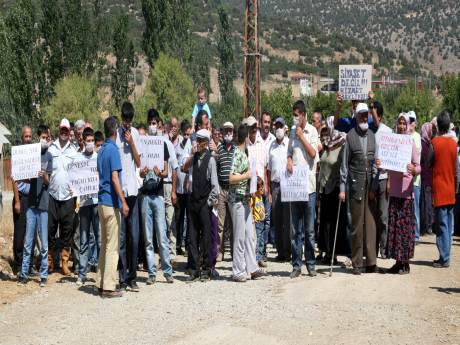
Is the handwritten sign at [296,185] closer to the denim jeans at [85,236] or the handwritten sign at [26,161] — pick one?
the denim jeans at [85,236]

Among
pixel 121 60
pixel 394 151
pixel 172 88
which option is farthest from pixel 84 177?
pixel 172 88

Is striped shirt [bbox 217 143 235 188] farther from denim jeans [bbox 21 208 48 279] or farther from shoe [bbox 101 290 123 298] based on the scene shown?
denim jeans [bbox 21 208 48 279]

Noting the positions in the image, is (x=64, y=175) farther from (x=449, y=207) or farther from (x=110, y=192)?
(x=449, y=207)

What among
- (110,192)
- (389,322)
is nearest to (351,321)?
(389,322)

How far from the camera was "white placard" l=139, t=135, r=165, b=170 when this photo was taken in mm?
12828

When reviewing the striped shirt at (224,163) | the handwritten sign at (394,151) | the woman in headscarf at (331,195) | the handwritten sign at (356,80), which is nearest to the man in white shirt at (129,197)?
the striped shirt at (224,163)

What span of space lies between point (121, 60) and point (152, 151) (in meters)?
42.0

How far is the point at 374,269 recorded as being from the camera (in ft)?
42.2

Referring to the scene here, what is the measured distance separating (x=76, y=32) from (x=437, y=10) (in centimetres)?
9551

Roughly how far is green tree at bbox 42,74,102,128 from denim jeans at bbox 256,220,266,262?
3439 centimetres

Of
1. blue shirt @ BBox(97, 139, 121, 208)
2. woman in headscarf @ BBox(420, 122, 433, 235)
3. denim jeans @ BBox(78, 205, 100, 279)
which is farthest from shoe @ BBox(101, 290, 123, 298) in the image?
woman in headscarf @ BBox(420, 122, 433, 235)

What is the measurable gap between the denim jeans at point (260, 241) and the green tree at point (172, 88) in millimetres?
39430

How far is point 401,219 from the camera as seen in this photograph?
12703 mm

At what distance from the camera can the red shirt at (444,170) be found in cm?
1366
